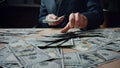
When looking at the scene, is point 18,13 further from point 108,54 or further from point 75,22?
point 108,54

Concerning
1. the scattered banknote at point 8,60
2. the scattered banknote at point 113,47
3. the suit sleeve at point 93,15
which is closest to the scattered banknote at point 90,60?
the scattered banknote at point 113,47

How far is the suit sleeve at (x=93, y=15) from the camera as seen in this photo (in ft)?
5.06

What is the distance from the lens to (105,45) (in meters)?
1.11

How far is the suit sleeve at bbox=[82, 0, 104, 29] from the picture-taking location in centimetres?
154

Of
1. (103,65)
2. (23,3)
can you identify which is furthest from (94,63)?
(23,3)

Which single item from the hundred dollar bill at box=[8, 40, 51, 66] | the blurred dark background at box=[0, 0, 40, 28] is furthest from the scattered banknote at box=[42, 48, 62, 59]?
the blurred dark background at box=[0, 0, 40, 28]

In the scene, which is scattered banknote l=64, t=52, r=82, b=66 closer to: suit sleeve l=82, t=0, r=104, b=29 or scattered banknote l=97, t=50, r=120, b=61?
scattered banknote l=97, t=50, r=120, b=61

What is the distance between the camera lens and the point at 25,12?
385 cm

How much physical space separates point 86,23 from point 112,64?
0.66m

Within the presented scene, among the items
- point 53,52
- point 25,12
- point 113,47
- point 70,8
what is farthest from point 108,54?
point 25,12

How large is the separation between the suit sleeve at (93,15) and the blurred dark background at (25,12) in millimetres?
1660

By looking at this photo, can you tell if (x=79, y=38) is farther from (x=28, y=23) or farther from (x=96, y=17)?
(x=28, y=23)

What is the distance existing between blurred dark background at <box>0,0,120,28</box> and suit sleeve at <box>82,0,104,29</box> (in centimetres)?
166

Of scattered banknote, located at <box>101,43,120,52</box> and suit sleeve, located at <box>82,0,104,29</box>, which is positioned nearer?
scattered banknote, located at <box>101,43,120,52</box>
